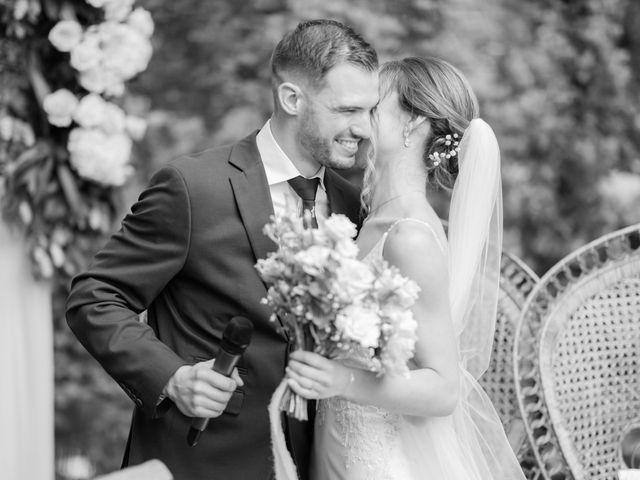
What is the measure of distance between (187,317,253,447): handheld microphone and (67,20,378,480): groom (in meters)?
0.31

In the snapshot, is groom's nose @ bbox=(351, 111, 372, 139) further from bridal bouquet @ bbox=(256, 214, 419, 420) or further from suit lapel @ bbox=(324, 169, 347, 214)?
bridal bouquet @ bbox=(256, 214, 419, 420)

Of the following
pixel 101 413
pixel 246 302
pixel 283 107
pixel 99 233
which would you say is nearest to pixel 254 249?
pixel 246 302

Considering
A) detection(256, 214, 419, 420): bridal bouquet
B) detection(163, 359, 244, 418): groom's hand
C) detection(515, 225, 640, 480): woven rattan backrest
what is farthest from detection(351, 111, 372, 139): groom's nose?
detection(515, 225, 640, 480): woven rattan backrest

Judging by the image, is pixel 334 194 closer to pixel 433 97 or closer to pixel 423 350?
pixel 433 97

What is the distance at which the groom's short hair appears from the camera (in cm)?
300

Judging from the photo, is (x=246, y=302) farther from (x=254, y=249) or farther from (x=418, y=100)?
(x=418, y=100)

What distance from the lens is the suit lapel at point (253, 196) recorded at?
287 centimetres

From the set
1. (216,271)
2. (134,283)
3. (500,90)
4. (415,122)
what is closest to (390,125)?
(415,122)

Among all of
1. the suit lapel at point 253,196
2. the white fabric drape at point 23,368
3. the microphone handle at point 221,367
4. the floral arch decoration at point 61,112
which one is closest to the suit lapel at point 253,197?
the suit lapel at point 253,196

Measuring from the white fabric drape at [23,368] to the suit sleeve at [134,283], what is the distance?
1.37 m

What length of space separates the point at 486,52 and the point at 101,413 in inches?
138

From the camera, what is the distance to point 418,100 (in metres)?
2.93

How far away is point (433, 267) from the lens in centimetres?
266

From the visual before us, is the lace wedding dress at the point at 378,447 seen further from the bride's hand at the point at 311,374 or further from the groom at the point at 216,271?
the bride's hand at the point at 311,374
